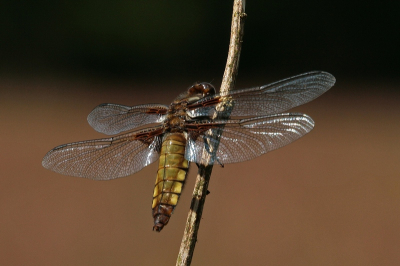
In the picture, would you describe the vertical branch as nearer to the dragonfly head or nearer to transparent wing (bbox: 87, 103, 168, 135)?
the dragonfly head

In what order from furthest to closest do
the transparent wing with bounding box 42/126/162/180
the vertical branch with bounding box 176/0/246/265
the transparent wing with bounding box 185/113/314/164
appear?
the transparent wing with bounding box 42/126/162/180 → the transparent wing with bounding box 185/113/314/164 → the vertical branch with bounding box 176/0/246/265

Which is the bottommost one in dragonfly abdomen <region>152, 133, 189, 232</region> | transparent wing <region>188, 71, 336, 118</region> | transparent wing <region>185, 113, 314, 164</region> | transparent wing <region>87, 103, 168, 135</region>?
dragonfly abdomen <region>152, 133, 189, 232</region>

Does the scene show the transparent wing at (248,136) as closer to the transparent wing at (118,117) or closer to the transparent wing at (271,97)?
the transparent wing at (271,97)

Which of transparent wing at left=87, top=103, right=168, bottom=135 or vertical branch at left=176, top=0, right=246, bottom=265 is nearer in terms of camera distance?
vertical branch at left=176, top=0, right=246, bottom=265

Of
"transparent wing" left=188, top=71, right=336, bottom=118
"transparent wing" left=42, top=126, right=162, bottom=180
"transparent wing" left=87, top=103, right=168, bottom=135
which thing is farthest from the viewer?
"transparent wing" left=87, top=103, right=168, bottom=135

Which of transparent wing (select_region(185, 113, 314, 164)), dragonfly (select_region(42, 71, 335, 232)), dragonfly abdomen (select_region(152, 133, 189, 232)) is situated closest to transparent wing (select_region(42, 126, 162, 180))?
dragonfly (select_region(42, 71, 335, 232))

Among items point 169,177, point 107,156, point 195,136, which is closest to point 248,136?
point 195,136

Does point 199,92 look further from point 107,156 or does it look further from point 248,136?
point 107,156
